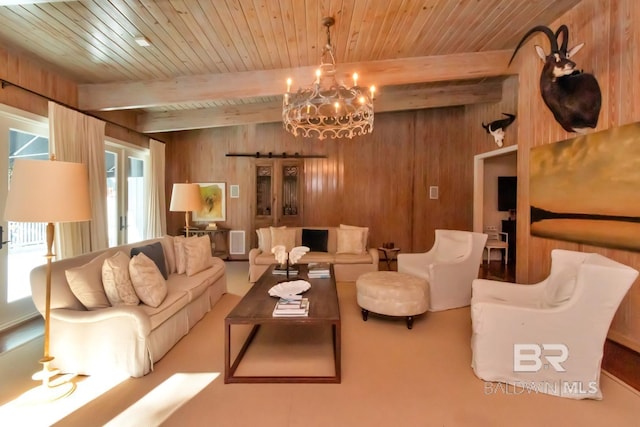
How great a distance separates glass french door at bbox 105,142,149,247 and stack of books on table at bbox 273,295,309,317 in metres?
3.74

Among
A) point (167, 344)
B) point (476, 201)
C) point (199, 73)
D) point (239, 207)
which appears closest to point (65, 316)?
point (167, 344)

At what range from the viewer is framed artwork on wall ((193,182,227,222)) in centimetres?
643

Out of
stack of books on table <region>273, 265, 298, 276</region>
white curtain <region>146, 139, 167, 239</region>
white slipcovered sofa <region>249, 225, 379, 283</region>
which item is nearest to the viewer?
stack of books on table <region>273, 265, 298, 276</region>

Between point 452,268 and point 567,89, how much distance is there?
85.9 inches

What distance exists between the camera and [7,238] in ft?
9.84

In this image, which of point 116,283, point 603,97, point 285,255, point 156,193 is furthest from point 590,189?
point 156,193

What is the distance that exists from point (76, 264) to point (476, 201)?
5884mm

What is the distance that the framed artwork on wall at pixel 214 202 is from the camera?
643 cm

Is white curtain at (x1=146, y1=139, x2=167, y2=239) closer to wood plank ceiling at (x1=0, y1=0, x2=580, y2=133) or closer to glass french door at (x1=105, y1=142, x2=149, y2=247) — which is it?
glass french door at (x1=105, y1=142, x2=149, y2=247)

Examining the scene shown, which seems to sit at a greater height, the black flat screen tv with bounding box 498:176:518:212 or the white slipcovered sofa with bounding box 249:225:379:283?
the black flat screen tv with bounding box 498:176:518:212

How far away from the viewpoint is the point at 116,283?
2311 mm

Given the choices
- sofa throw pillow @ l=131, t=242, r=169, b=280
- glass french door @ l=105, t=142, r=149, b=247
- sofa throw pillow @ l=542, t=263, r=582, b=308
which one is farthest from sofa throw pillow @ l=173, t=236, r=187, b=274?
sofa throw pillow @ l=542, t=263, r=582, b=308

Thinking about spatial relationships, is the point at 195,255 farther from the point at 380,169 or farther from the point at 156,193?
the point at 380,169

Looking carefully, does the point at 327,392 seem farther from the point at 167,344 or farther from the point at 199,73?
the point at 199,73
